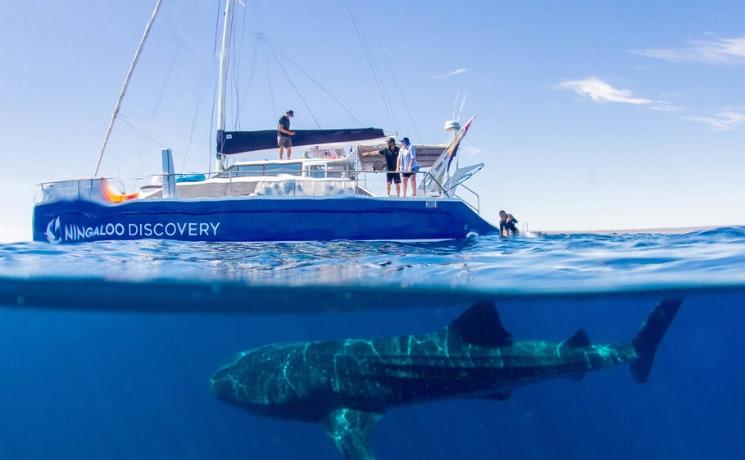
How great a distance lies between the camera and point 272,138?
17250mm

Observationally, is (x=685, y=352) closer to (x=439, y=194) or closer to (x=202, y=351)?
(x=439, y=194)

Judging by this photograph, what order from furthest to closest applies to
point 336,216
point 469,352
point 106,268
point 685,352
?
point 685,352, point 336,216, point 106,268, point 469,352

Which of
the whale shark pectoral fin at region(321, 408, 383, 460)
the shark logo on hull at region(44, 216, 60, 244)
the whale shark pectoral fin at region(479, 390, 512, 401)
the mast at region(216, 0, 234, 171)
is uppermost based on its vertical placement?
the mast at region(216, 0, 234, 171)

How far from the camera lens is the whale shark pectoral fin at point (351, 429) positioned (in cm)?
722

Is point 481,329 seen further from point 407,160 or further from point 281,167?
point 281,167

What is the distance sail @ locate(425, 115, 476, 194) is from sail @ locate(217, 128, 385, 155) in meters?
2.72

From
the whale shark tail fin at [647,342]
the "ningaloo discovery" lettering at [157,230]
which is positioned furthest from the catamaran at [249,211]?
the whale shark tail fin at [647,342]

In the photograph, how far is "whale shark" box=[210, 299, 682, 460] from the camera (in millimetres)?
8039

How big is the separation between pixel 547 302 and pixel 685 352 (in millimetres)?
14507

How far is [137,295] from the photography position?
13.7 metres

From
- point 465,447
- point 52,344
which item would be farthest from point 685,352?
point 52,344

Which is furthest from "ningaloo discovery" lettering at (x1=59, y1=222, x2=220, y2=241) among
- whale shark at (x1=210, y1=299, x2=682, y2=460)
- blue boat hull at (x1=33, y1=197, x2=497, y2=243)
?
whale shark at (x1=210, y1=299, x2=682, y2=460)

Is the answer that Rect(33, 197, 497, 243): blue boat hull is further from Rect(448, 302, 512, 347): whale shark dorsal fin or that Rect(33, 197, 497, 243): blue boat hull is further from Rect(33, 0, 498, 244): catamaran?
Rect(448, 302, 512, 347): whale shark dorsal fin

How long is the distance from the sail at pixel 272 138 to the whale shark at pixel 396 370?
10076 mm
